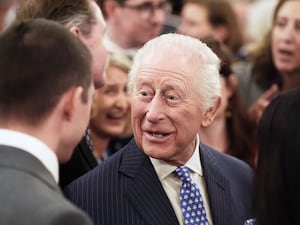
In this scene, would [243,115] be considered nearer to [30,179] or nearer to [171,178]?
[171,178]

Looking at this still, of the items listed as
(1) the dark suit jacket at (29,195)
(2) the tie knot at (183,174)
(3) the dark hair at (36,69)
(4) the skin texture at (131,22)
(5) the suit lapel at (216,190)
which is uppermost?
(3) the dark hair at (36,69)

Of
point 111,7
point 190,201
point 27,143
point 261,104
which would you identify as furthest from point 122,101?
point 27,143

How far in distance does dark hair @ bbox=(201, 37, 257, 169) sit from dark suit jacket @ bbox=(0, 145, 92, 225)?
8.53 feet

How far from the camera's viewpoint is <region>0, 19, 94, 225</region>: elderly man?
2.35 metres

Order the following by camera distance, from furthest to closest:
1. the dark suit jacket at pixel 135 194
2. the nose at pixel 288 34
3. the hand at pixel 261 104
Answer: the nose at pixel 288 34
the hand at pixel 261 104
the dark suit jacket at pixel 135 194

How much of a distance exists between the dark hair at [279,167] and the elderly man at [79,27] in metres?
1.23

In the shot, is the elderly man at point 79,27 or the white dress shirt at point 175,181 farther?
the elderly man at point 79,27

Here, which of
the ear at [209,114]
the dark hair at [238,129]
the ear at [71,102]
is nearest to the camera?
the ear at [71,102]

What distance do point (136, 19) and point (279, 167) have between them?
12.7ft

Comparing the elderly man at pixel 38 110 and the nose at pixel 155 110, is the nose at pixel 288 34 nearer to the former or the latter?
the nose at pixel 155 110

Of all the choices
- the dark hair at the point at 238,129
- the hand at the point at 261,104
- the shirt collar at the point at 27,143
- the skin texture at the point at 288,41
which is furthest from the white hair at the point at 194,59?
the skin texture at the point at 288,41

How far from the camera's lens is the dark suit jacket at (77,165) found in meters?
3.68

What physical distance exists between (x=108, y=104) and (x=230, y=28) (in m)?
2.30

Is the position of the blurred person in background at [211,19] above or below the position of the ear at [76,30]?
below
